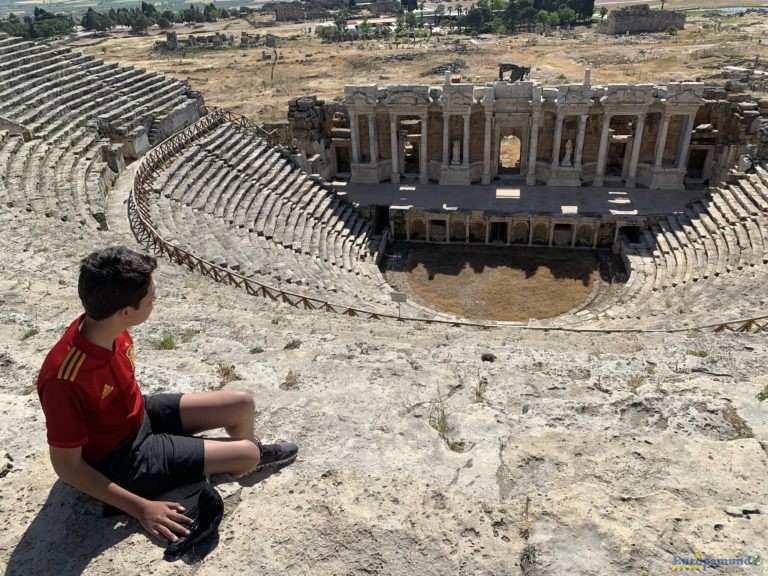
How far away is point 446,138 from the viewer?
29312 millimetres

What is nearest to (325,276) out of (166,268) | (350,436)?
(166,268)

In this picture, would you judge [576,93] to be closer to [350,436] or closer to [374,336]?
[374,336]

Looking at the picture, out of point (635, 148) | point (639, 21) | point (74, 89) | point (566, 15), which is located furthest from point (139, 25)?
point (635, 148)

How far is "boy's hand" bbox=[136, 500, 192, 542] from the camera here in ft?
13.6

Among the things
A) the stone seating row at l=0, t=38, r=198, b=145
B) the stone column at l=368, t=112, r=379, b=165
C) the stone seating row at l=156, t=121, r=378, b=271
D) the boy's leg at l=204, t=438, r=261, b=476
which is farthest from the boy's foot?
the stone column at l=368, t=112, r=379, b=165

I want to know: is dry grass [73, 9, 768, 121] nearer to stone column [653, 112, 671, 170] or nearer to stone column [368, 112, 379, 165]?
stone column [368, 112, 379, 165]

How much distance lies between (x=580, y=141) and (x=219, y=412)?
27.1 metres

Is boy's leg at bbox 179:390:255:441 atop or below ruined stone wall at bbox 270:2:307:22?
below

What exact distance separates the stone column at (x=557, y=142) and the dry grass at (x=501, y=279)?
5439 millimetres

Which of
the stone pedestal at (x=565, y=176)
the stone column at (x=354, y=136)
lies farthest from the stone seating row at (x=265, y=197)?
the stone pedestal at (x=565, y=176)

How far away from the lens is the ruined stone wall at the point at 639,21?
284ft

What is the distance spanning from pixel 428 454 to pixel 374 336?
5375mm

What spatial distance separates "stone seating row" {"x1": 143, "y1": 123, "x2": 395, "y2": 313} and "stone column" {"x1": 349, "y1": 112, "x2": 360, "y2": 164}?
387 centimetres

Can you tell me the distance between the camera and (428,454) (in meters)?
5.48
